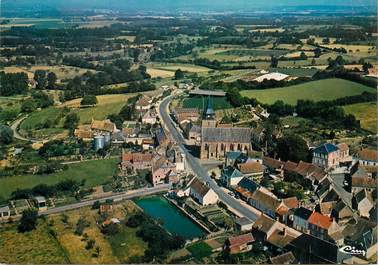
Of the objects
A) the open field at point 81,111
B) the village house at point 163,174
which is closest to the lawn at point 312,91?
the open field at point 81,111

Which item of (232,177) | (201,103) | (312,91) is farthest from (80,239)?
(312,91)

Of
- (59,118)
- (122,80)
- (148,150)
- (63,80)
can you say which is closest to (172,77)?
(122,80)

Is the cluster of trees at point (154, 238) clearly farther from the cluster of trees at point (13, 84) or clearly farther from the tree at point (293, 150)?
the cluster of trees at point (13, 84)

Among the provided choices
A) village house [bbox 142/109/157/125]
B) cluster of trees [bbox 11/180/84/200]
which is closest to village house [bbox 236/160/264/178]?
cluster of trees [bbox 11/180/84/200]

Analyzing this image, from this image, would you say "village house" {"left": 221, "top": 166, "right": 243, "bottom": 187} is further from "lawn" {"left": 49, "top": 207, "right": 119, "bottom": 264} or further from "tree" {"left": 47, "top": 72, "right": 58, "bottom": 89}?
"tree" {"left": 47, "top": 72, "right": 58, "bottom": 89}

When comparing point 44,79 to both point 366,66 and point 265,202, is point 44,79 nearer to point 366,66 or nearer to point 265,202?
point 366,66
